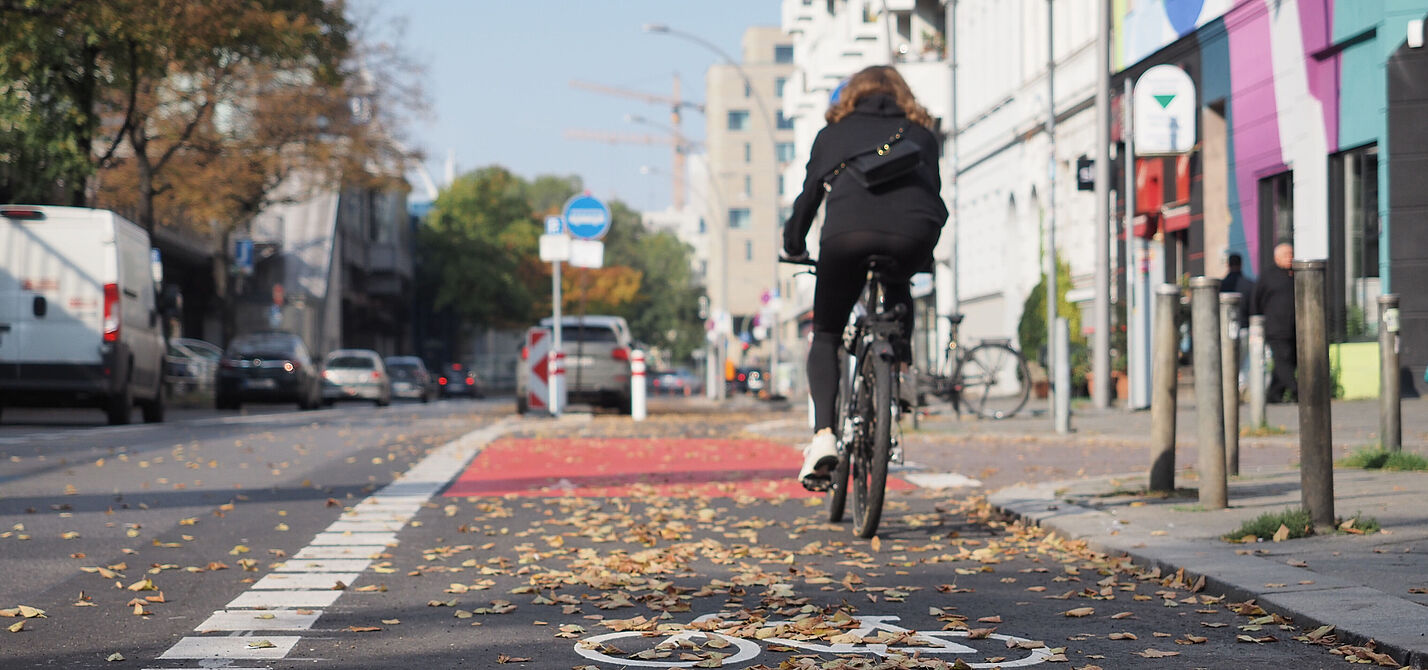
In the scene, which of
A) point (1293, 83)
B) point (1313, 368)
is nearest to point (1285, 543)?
point (1313, 368)

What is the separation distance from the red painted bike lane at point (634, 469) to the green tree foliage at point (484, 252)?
7120 centimetres

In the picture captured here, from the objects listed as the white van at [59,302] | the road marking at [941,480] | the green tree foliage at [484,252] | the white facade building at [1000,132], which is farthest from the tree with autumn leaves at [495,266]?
the road marking at [941,480]

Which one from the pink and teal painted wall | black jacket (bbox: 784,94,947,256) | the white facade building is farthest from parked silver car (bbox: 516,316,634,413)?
black jacket (bbox: 784,94,947,256)

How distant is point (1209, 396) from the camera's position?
27.5 ft

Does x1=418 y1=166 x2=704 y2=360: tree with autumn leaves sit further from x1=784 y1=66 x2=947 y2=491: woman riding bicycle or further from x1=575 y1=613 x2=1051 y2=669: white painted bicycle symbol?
x1=575 y1=613 x2=1051 y2=669: white painted bicycle symbol

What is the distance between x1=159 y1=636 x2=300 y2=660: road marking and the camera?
5.01 m

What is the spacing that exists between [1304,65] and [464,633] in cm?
1731

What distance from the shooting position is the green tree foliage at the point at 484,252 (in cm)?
8831

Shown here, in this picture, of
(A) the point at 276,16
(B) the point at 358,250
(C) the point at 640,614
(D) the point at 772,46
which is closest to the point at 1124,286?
(A) the point at 276,16

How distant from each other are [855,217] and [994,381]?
12.9 metres

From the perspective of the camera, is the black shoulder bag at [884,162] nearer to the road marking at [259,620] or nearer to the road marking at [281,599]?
the road marking at [281,599]

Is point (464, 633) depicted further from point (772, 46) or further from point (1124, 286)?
point (772, 46)

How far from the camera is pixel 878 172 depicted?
7664 millimetres

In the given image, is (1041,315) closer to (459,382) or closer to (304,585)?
(304,585)
